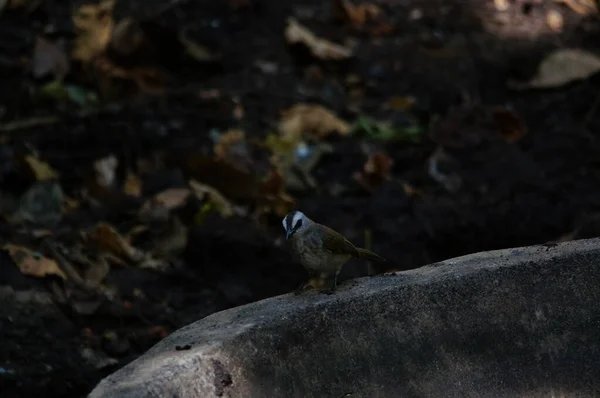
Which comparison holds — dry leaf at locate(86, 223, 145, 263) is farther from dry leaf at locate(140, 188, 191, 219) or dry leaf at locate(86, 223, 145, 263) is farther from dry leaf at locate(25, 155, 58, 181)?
dry leaf at locate(25, 155, 58, 181)

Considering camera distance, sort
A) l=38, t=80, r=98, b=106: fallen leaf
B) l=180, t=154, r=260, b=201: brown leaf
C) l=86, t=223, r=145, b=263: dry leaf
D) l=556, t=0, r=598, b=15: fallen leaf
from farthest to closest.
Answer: l=556, t=0, r=598, b=15: fallen leaf
l=38, t=80, r=98, b=106: fallen leaf
l=180, t=154, r=260, b=201: brown leaf
l=86, t=223, r=145, b=263: dry leaf

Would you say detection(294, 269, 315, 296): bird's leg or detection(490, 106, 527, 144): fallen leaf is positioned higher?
detection(294, 269, 315, 296): bird's leg

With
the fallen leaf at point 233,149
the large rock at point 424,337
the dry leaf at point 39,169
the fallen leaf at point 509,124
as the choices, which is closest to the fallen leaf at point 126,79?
the fallen leaf at point 233,149

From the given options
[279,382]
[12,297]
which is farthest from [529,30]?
[279,382]

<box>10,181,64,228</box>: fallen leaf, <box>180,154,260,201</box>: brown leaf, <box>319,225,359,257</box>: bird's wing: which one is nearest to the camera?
<box>319,225,359,257</box>: bird's wing

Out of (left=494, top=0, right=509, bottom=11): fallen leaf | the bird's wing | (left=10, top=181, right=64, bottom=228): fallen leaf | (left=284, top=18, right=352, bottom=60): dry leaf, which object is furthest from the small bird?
(left=494, top=0, right=509, bottom=11): fallen leaf

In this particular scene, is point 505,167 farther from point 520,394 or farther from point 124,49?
point 520,394

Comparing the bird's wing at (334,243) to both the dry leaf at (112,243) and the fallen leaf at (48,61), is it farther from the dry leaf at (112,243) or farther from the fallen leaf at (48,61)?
the fallen leaf at (48,61)
